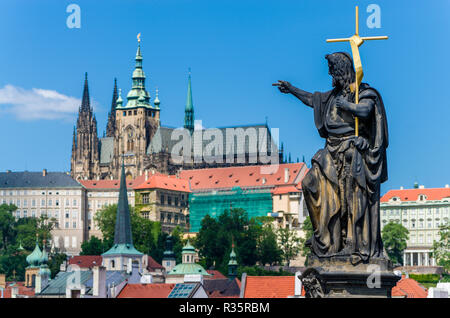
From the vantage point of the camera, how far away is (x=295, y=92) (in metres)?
10.9

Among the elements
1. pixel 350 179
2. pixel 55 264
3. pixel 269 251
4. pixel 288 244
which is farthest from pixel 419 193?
pixel 350 179

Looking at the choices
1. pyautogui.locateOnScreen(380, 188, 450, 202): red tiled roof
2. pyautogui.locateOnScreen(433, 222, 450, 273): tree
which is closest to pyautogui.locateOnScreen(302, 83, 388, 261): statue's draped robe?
pyautogui.locateOnScreen(433, 222, 450, 273): tree

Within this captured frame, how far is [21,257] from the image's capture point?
579ft

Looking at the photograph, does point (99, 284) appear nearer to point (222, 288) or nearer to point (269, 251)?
point (222, 288)

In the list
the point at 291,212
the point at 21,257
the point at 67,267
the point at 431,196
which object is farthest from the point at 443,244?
the point at 21,257

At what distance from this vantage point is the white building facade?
175 m

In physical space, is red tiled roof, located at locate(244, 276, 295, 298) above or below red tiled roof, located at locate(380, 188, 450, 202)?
below

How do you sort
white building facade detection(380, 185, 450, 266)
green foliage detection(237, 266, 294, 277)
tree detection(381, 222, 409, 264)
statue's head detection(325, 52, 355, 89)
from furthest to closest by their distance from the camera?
white building facade detection(380, 185, 450, 266), tree detection(381, 222, 409, 264), green foliage detection(237, 266, 294, 277), statue's head detection(325, 52, 355, 89)

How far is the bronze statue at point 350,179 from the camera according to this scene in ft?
33.6

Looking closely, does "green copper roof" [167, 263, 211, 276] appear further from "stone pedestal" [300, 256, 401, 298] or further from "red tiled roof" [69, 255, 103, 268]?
"stone pedestal" [300, 256, 401, 298]

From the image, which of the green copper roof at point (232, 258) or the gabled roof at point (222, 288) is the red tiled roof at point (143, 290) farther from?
the green copper roof at point (232, 258)

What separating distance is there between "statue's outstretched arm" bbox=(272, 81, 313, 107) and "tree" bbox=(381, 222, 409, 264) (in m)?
151

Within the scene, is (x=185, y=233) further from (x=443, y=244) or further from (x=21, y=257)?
(x=443, y=244)

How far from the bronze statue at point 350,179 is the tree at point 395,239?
495 ft
